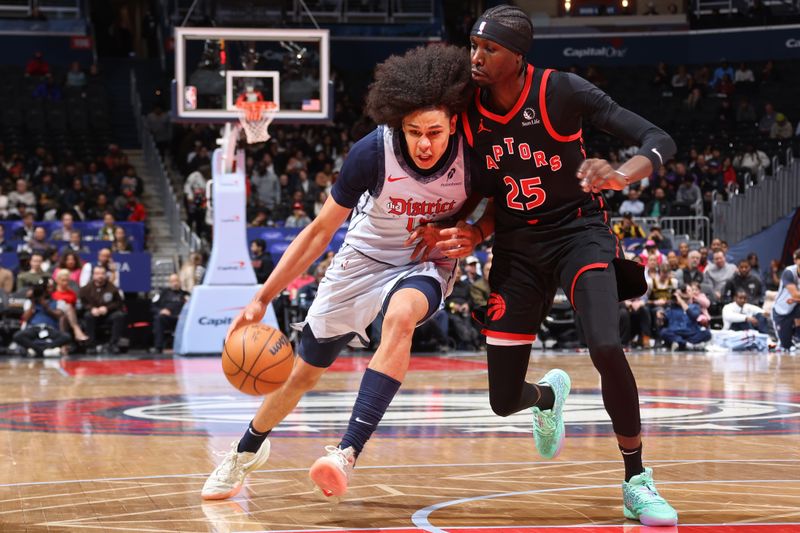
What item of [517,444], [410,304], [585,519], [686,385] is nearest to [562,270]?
[410,304]

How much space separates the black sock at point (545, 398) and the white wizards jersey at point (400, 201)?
2.82 feet

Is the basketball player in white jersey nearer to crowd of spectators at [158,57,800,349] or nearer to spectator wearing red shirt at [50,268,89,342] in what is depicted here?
crowd of spectators at [158,57,800,349]

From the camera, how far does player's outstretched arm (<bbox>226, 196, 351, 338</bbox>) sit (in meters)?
4.60

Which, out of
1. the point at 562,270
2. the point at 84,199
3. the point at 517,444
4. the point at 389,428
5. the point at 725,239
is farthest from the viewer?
the point at 725,239

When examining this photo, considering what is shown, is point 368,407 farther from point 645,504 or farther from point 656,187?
point 656,187

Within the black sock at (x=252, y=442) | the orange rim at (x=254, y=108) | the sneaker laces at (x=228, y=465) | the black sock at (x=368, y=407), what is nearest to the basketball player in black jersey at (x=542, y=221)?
the black sock at (x=368, y=407)

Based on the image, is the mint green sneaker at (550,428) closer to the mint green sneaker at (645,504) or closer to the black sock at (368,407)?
the mint green sneaker at (645,504)

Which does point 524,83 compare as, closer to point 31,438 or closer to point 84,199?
point 31,438

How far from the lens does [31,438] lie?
669cm

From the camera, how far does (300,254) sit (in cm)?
463

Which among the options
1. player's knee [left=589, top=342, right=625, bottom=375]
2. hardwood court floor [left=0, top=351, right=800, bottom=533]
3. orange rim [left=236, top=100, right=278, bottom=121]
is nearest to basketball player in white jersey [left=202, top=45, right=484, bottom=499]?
hardwood court floor [left=0, top=351, right=800, bottom=533]

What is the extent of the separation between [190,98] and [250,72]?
0.84m

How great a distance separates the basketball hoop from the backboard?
121 mm

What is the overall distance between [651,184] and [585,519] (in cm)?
1845
